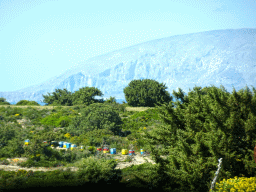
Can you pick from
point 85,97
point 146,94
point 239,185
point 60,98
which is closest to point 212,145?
point 239,185

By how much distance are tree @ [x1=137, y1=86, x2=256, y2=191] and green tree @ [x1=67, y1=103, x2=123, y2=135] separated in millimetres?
14058

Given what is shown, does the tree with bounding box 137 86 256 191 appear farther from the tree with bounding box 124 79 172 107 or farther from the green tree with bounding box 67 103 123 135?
A: the tree with bounding box 124 79 172 107

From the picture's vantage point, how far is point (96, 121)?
81.5 ft

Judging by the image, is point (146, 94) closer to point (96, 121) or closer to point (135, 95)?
point (135, 95)

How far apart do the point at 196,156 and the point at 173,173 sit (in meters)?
1.10

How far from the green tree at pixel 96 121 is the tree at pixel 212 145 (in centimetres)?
1406

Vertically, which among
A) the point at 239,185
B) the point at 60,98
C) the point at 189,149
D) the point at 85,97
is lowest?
the point at 239,185

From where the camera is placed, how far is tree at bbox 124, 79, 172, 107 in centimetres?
4800

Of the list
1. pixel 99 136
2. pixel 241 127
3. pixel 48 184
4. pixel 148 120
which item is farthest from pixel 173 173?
pixel 148 120

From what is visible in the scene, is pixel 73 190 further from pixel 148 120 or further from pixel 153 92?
pixel 153 92

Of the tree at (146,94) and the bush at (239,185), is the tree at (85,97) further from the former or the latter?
the bush at (239,185)

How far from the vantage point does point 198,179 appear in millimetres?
9094

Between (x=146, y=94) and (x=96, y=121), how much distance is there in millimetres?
24161

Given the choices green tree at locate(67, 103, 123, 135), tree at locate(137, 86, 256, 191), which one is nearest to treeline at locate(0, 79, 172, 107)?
green tree at locate(67, 103, 123, 135)
